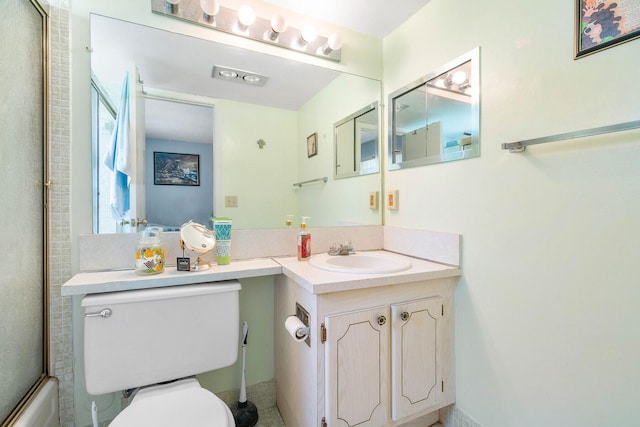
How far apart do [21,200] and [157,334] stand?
27.0 inches

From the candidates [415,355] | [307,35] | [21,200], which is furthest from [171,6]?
[415,355]

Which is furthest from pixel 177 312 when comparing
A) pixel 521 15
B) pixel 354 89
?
pixel 521 15

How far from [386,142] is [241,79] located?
935 millimetres

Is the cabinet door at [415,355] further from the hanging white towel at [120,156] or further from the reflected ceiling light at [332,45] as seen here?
the reflected ceiling light at [332,45]

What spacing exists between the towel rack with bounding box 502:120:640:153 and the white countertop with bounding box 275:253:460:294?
0.57 metres

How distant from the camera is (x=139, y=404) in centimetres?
97

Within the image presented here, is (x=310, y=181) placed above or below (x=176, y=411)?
above

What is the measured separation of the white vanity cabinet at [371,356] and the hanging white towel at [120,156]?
843 millimetres

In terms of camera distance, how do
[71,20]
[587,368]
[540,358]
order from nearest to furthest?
[587,368] → [540,358] → [71,20]

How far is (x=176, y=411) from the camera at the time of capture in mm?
942

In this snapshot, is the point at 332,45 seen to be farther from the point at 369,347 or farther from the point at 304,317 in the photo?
the point at 369,347

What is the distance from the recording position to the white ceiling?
1.25 metres

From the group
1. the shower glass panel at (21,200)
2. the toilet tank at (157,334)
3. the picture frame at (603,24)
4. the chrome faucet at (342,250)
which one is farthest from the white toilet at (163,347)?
the picture frame at (603,24)

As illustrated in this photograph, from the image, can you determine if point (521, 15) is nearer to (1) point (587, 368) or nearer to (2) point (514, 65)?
(2) point (514, 65)
